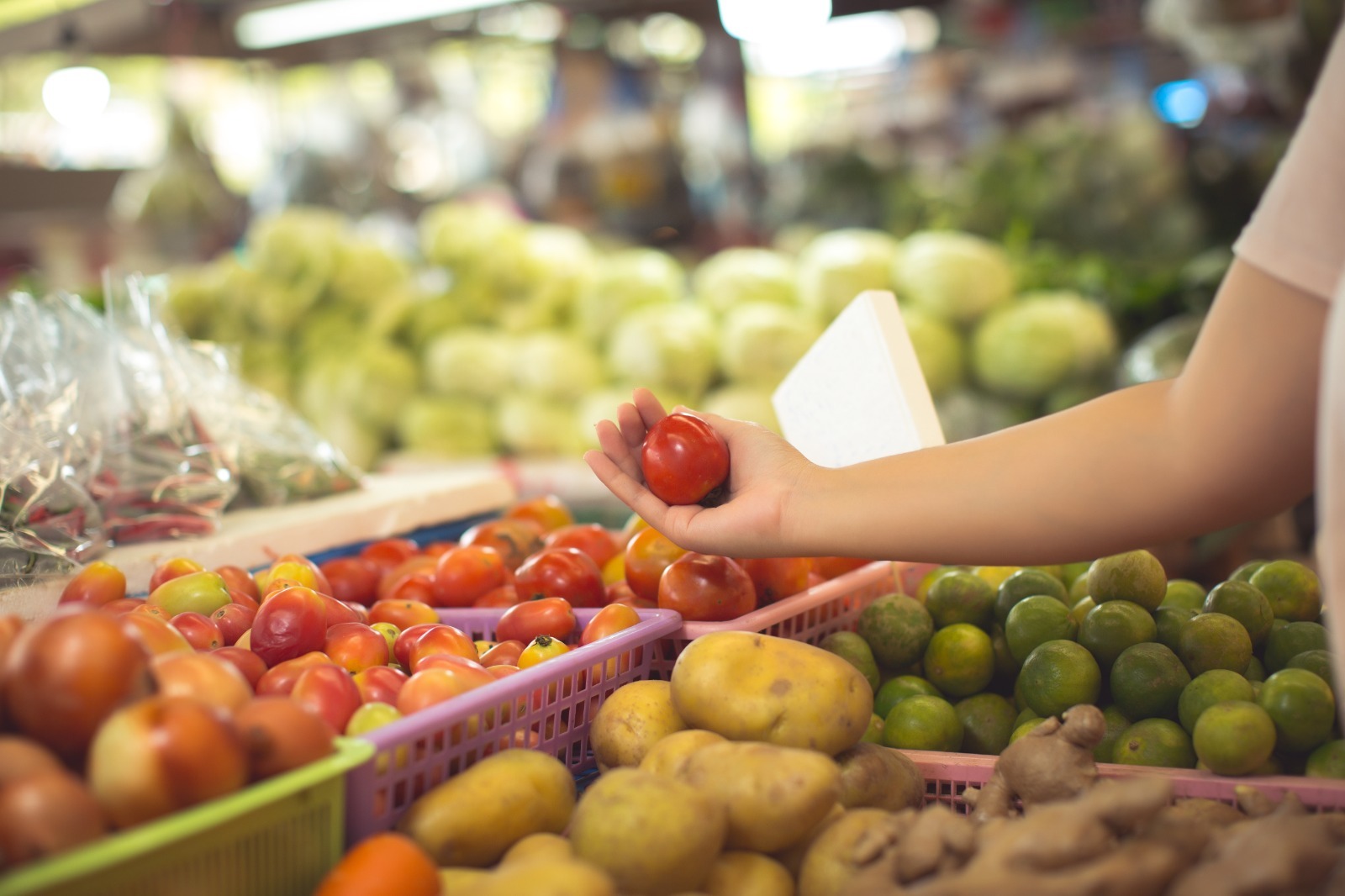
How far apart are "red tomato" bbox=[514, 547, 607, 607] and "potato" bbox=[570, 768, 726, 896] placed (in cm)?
74

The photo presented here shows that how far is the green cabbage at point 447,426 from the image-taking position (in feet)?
15.9

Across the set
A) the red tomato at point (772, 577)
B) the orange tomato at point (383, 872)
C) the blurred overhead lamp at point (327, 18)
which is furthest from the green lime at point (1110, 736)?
the blurred overhead lamp at point (327, 18)

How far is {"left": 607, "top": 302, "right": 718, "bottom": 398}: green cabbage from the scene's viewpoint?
173 inches

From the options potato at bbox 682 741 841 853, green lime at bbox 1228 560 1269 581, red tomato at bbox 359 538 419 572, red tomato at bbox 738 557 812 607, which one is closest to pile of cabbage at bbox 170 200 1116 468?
red tomato at bbox 359 538 419 572

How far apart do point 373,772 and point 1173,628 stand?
50.1 inches

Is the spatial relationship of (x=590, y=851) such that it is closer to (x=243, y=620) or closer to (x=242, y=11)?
(x=243, y=620)

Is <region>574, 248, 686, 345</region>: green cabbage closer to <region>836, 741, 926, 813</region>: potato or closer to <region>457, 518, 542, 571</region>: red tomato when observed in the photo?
<region>457, 518, 542, 571</region>: red tomato

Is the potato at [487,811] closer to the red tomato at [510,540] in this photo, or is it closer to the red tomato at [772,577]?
the red tomato at [772,577]

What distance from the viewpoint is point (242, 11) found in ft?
18.8

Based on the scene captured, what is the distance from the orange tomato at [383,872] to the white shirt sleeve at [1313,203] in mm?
1157

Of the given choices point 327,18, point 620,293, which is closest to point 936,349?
point 620,293

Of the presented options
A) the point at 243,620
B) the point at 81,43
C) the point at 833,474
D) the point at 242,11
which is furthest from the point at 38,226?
the point at 833,474

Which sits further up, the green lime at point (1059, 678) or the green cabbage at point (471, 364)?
the green cabbage at point (471, 364)

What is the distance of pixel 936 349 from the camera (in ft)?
13.9
